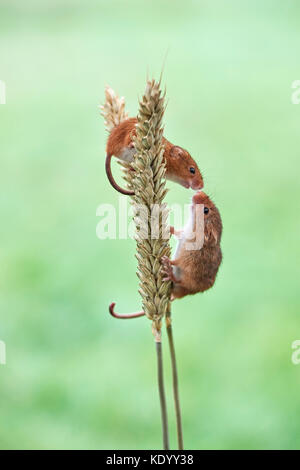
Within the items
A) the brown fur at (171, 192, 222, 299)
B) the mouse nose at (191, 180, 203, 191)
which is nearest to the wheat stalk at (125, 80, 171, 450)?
the brown fur at (171, 192, 222, 299)

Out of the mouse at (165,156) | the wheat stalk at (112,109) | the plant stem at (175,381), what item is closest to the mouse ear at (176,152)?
the mouse at (165,156)

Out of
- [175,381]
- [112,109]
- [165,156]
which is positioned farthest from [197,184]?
[175,381]

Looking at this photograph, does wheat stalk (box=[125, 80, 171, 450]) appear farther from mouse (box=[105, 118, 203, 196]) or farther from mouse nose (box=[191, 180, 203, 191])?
mouse nose (box=[191, 180, 203, 191])

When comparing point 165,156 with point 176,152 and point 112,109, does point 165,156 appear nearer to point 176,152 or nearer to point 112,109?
point 176,152

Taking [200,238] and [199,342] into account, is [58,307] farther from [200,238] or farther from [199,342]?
[200,238]
